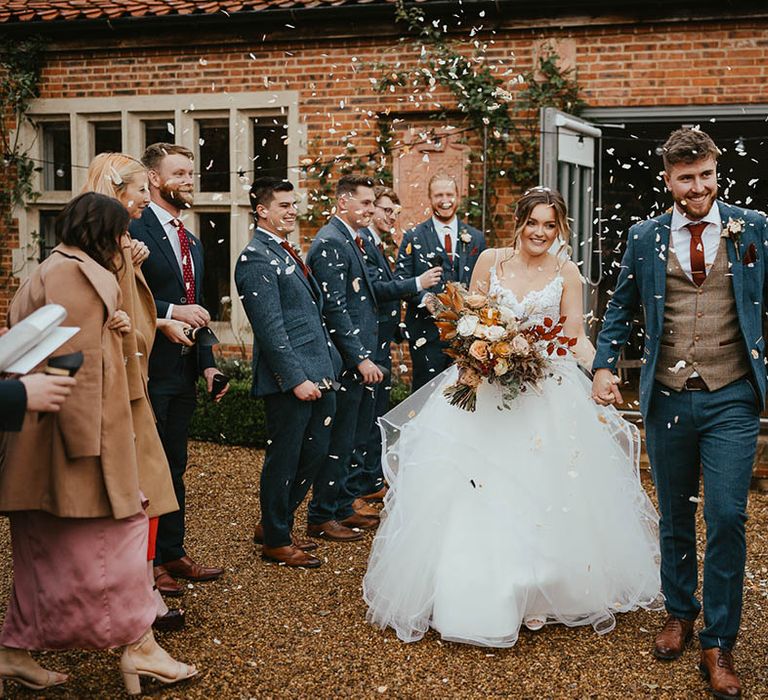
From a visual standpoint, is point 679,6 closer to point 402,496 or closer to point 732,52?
point 732,52

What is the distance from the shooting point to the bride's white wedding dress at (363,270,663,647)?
4152 mm

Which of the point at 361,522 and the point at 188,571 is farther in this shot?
the point at 361,522

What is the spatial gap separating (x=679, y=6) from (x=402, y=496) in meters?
5.62

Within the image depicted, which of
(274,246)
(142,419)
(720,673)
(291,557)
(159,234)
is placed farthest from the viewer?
(291,557)

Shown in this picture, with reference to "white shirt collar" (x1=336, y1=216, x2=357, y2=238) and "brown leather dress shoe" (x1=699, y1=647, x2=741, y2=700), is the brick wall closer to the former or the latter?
"white shirt collar" (x1=336, y1=216, x2=357, y2=238)

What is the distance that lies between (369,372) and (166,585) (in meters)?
1.75

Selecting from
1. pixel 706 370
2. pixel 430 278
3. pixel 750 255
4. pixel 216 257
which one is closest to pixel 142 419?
pixel 706 370

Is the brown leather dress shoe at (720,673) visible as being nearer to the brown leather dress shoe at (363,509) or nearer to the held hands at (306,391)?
the held hands at (306,391)

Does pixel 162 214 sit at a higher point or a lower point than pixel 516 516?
higher

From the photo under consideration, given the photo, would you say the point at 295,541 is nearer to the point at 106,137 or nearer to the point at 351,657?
the point at 351,657

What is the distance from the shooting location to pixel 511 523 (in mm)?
4219

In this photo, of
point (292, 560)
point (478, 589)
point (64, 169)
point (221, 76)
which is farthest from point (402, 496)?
point (64, 169)

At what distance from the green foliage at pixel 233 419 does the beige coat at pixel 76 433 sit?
16.5 feet

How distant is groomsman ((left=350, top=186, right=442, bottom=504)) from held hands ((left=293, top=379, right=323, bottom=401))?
135 centimetres
